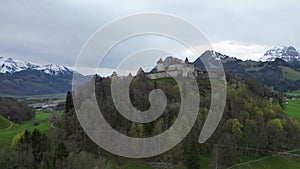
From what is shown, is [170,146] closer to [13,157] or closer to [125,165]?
[125,165]

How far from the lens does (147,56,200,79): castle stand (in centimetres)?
9806

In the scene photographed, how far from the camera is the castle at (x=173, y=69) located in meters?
98.1

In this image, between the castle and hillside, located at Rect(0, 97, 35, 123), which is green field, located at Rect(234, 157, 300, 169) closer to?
the castle

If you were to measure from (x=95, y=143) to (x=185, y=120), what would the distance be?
16.1m

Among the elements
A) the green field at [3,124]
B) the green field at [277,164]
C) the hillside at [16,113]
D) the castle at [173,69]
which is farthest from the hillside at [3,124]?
the green field at [277,164]

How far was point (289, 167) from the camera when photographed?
63844 millimetres

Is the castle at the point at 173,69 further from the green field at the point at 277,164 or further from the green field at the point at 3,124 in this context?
the green field at the point at 3,124

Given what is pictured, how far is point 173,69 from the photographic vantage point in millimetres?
103000

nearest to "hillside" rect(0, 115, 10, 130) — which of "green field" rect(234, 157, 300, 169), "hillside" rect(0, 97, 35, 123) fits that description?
"hillside" rect(0, 97, 35, 123)

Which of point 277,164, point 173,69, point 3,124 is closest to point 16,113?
point 3,124

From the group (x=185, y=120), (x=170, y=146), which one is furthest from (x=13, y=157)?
(x=185, y=120)

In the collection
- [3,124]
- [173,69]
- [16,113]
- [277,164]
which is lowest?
[277,164]

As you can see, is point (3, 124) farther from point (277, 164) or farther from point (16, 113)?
point (277, 164)

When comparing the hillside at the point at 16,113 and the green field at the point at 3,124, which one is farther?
the hillside at the point at 16,113
